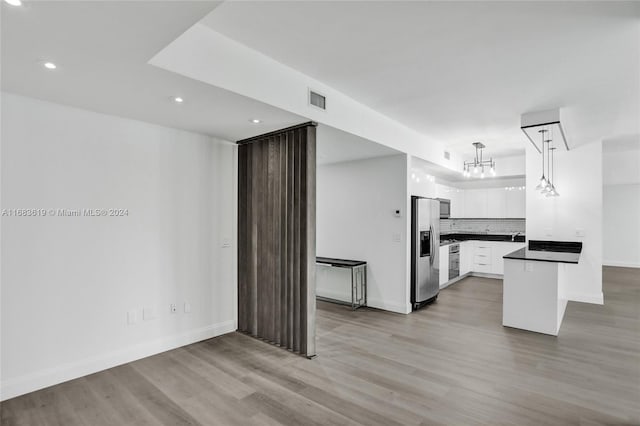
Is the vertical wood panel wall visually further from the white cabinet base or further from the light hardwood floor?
the white cabinet base

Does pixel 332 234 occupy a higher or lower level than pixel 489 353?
higher

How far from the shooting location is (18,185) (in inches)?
108

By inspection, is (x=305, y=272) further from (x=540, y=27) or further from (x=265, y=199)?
(x=540, y=27)

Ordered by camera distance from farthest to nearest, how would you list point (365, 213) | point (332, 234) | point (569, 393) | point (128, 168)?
point (332, 234) < point (365, 213) < point (128, 168) < point (569, 393)

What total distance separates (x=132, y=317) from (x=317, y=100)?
2.96 metres

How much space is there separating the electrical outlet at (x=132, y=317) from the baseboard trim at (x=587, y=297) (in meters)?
6.75

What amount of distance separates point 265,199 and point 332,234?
230cm

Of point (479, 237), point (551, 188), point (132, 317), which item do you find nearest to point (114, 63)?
point (132, 317)

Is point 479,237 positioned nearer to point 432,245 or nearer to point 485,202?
point 485,202

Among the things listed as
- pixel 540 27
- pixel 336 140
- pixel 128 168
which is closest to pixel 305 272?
pixel 336 140

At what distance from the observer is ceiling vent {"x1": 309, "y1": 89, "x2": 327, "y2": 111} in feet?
11.0

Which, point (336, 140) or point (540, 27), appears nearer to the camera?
point (540, 27)

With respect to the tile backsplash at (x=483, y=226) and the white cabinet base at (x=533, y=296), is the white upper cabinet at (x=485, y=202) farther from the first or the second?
the white cabinet base at (x=533, y=296)

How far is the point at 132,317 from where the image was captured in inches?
133
